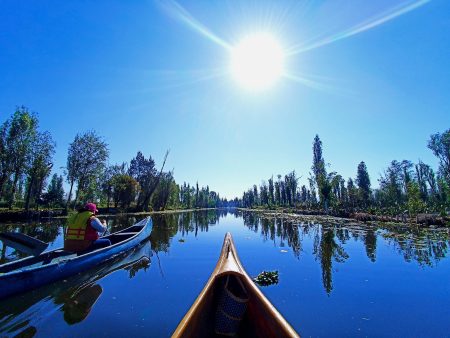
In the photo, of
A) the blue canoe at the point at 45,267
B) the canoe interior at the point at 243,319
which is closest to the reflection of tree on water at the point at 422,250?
the canoe interior at the point at 243,319

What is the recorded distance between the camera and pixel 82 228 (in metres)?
9.05

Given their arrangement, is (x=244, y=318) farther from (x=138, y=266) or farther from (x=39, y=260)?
(x=39, y=260)

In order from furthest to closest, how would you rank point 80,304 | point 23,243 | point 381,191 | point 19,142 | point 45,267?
point 381,191 → point 19,142 → point 23,243 → point 45,267 → point 80,304

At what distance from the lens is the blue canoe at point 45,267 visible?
6.20m

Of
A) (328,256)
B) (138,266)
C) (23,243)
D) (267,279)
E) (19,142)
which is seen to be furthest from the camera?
(19,142)

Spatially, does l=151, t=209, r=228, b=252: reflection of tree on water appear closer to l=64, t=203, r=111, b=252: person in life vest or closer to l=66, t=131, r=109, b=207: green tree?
l=64, t=203, r=111, b=252: person in life vest

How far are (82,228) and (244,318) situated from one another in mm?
7111

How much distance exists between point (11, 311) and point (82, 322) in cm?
216

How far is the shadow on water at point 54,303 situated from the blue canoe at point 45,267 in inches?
9.9

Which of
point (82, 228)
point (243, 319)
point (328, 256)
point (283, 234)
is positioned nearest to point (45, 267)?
point (82, 228)

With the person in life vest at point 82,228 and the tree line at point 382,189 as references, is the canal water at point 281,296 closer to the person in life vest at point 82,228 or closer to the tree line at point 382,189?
the person in life vest at point 82,228

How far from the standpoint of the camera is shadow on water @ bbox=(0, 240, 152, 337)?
5.15m

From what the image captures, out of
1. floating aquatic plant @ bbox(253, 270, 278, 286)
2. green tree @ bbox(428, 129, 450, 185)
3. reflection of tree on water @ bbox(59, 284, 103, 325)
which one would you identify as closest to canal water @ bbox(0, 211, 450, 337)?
reflection of tree on water @ bbox(59, 284, 103, 325)

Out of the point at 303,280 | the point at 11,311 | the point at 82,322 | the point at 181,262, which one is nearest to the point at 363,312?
the point at 303,280
